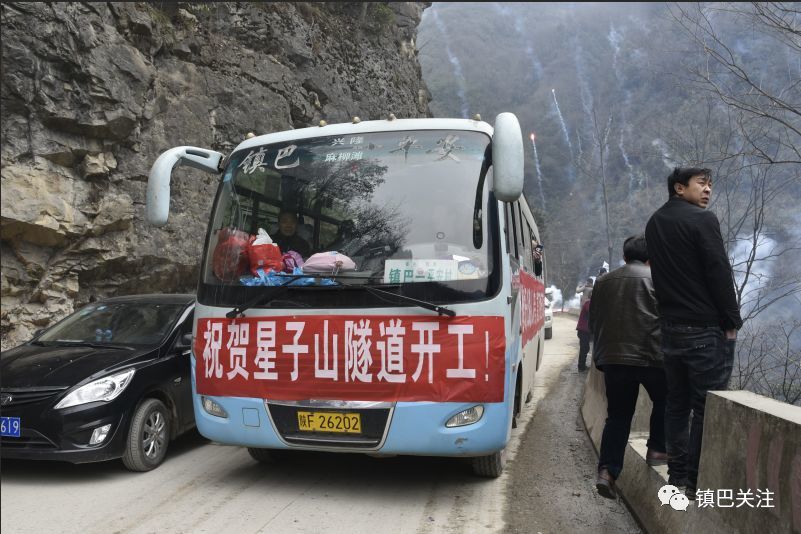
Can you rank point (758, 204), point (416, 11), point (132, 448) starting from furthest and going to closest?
point (416, 11) → point (758, 204) → point (132, 448)

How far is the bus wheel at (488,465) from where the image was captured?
16.0 feet

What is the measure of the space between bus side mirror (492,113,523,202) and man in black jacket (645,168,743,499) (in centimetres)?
95

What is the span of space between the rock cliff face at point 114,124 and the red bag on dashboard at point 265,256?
19.9 feet

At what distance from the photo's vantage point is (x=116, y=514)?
13.9 feet

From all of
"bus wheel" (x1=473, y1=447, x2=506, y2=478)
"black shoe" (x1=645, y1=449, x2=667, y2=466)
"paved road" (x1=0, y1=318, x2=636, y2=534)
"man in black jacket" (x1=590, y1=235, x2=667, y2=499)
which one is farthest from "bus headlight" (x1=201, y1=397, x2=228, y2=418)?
"black shoe" (x1=645, y1=449, x2=667, y2=466)

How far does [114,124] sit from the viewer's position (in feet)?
34.2

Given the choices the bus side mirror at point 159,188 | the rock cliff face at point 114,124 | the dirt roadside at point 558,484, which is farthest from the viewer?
the rock cliff face at point 114,124

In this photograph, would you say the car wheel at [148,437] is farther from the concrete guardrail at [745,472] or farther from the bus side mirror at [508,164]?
the concrete guardrail at [745,472]

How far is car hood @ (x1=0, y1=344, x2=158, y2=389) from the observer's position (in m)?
4.94

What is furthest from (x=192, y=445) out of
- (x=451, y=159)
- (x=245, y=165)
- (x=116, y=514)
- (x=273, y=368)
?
(x=451, y=159)

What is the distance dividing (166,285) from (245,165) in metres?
7.49

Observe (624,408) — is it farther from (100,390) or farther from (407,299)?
(100,390)

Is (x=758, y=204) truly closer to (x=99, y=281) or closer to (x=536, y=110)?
(x=99, y=281)

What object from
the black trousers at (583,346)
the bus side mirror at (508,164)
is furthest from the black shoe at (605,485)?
the black trousers at (583,346)
